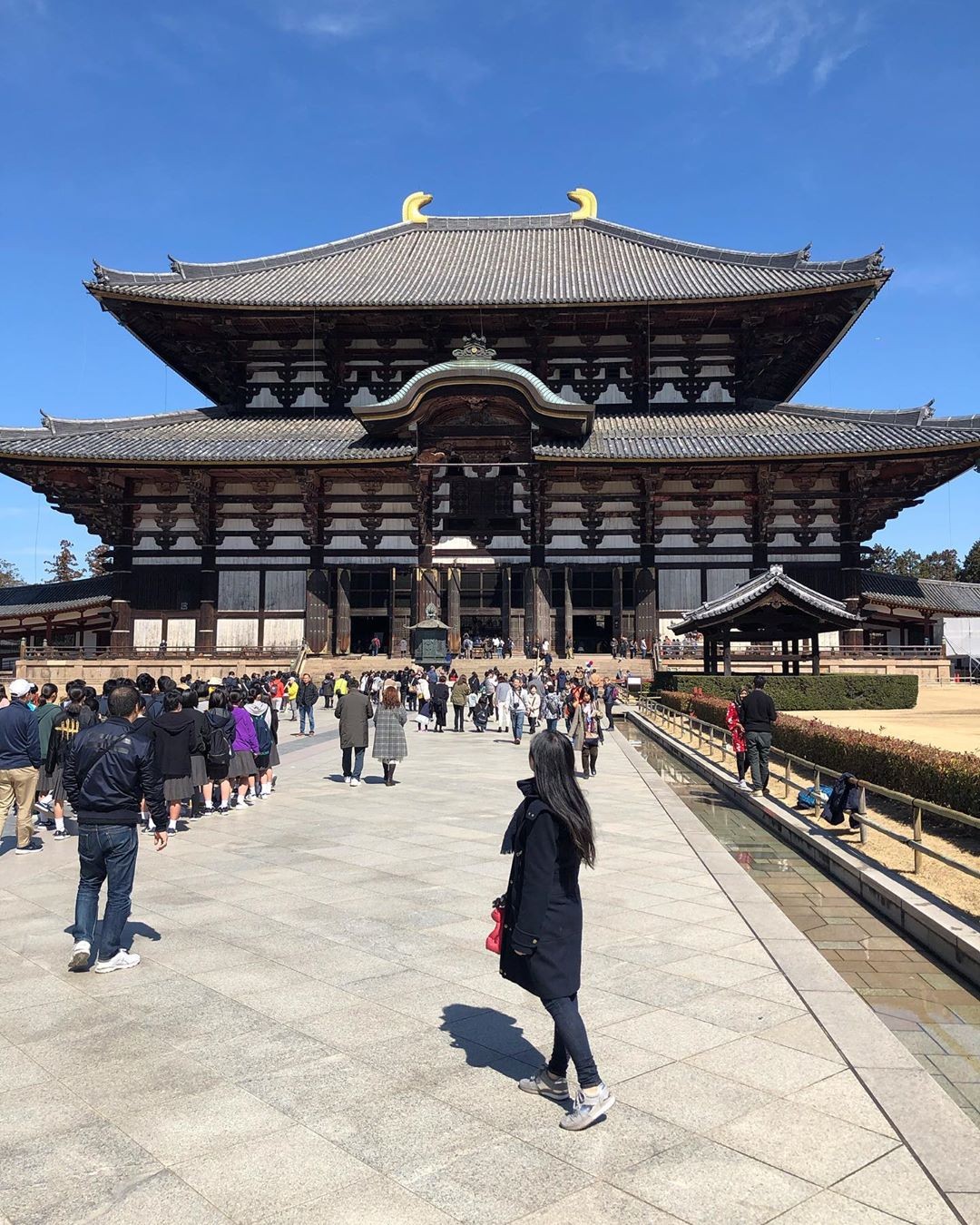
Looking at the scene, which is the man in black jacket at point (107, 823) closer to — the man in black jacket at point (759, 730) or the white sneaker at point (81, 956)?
the white sneaker at point (81, 956)

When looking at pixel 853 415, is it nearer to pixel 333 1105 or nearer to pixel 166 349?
pixel 166 349

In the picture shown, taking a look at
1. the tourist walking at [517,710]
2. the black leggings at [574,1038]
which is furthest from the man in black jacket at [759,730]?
the black leggings at [574,1038]

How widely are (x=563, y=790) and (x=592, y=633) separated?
32138 mm

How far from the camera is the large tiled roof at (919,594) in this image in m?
32.9

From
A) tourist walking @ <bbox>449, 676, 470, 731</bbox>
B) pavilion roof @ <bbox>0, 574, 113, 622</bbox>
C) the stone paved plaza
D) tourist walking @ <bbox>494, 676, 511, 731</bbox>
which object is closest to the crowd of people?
tourist walking @ <bbox>494, 676, 511, 731</bbox>

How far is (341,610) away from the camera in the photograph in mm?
33906

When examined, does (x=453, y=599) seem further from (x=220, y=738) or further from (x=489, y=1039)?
(x=489, y=1039)

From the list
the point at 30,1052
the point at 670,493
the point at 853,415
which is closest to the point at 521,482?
the point at 670,493

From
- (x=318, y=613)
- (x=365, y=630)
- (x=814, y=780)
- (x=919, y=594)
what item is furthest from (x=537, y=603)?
(x=814, y=780)

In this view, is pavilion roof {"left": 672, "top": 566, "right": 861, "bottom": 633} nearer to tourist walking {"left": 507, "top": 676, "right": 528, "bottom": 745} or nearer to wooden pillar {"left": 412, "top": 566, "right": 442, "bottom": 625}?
tourist walking {"left": 507, "top": 676, "right": 528, "bottom": 745}

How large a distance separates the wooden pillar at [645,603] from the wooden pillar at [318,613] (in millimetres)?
11985

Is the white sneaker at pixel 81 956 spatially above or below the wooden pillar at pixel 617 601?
below

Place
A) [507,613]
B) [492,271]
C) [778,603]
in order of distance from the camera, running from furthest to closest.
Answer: [492,271] → [507,613] → [778,603]

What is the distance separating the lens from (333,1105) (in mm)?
3996
